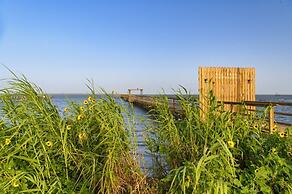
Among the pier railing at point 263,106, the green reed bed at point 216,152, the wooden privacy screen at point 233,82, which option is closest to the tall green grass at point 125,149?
the green reed bed at point 216,152

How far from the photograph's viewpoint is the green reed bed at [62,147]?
2430 mm

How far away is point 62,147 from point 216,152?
1.25 metres

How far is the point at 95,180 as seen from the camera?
256cm

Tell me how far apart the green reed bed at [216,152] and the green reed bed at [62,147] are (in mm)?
333

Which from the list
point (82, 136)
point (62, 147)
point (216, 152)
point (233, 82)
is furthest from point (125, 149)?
point (233, 82)

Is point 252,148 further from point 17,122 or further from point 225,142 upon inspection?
point 17,122

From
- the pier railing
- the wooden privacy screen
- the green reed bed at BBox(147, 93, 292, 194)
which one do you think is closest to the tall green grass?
the green reed bed at BBox(147, 93, 292, 194)

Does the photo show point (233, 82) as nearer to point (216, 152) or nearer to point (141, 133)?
point (141, 133)

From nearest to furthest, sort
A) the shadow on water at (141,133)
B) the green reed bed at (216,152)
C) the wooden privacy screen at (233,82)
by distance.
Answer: the green reed bed at (216,152), the shadow on water at (141,133), the wooden privacy screen at (233,82)

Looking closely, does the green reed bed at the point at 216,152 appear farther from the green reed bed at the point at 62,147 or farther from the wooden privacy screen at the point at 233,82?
the wooden privacy screen at the point at 233,82

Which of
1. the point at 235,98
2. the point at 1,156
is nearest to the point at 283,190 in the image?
the point at 1,156

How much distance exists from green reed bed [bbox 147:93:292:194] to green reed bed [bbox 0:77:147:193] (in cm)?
33

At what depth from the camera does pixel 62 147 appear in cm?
262

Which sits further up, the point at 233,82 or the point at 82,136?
the point at 233,82
